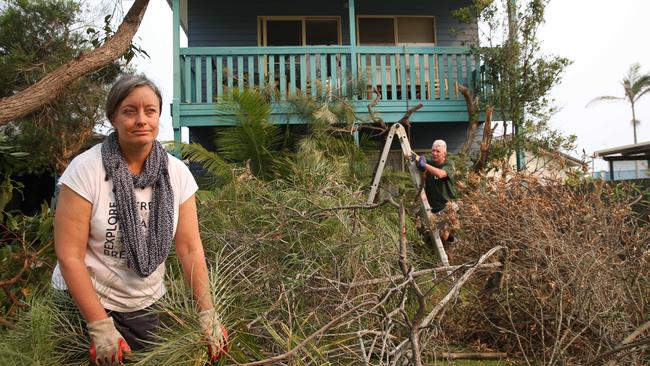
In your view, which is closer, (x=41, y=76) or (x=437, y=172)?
(x=437, y=172)

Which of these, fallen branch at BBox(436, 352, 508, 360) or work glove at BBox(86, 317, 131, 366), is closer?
work glove at BBox(86, 317, 131, 366)

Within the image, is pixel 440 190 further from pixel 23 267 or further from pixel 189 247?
pixel 189 247

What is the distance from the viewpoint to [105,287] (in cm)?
205

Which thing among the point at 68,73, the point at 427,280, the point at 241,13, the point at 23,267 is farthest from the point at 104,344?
the point at 241,13

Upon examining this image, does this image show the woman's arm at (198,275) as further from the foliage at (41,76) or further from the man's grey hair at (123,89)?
the foliage at (41,76)

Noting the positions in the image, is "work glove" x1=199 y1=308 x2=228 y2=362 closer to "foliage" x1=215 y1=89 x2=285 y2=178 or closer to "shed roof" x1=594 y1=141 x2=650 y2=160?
"foliage" x1=215 y1=89 x2=285 y2=178

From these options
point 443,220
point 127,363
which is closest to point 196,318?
point 127,363

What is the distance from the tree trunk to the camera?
14.9ft

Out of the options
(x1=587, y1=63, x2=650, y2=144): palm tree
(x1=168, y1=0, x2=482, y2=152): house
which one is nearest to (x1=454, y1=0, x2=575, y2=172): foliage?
(x1=168, y1=0, x2=482, y2=152): house

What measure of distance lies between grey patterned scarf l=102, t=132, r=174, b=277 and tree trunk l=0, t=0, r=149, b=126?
299 centimetres

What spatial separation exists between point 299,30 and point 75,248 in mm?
11384

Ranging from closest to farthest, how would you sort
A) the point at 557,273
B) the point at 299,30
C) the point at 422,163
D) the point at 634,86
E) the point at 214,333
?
the point at 214,333, the point at 557,273, the point at 422,163, the point at 299,30, the point at 634,86

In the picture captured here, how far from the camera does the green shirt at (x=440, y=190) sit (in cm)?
628

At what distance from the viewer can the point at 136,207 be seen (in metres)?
2.03
